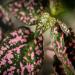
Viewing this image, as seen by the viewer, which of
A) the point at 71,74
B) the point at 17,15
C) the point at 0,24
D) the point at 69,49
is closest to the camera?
the point at 71,74

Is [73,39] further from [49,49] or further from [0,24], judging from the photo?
[0,24]

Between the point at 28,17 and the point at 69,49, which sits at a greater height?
the point at 28,17

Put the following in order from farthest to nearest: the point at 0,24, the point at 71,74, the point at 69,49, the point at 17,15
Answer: the point at 0,24, the point at 17,15, the point at 69,49, the point at 71,74

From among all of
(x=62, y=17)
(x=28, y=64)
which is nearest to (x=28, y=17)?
(x=62, y=17)

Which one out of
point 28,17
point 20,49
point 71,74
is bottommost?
point 71,74

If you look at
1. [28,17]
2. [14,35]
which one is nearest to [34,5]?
[28,17]

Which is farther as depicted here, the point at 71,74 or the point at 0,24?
the point at 0,24

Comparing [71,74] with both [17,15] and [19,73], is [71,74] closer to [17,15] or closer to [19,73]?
[19,73]

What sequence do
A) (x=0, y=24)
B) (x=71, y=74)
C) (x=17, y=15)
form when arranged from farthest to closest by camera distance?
(x=0, y=24) < (x=17, y=15) < (x=71, y=74)

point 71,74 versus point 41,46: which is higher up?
point 41,46
